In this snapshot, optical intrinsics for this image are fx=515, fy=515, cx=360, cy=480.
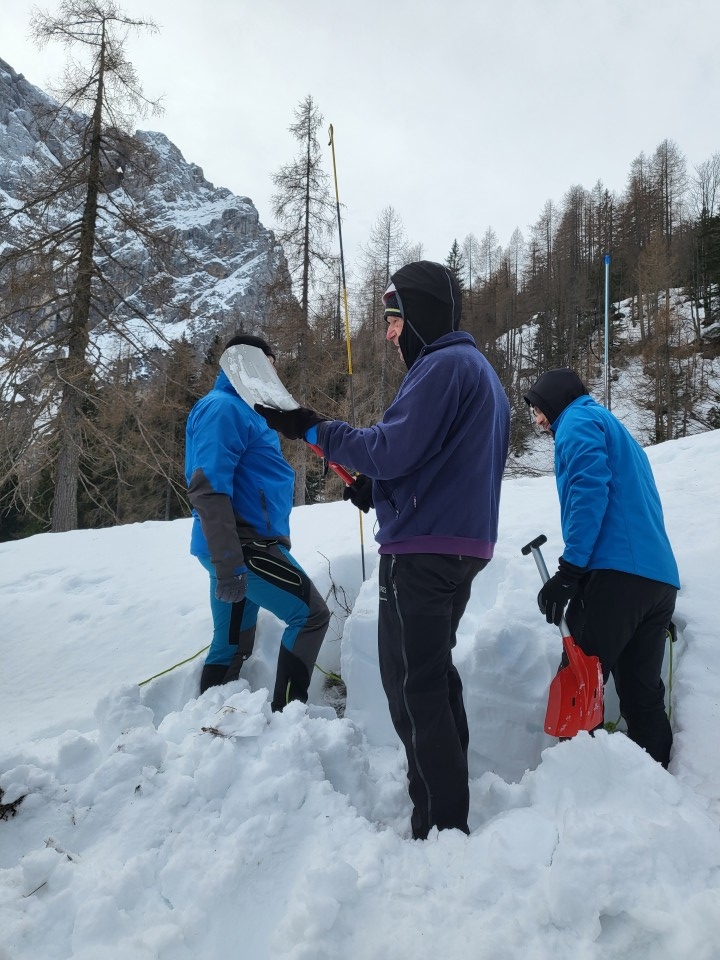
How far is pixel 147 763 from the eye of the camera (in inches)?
76.0

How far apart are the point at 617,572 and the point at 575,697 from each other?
593 millimetres

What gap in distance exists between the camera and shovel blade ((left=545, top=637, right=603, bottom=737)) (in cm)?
226

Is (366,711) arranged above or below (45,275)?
below

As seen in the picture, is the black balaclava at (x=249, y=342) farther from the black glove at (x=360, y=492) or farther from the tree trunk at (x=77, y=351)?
the tree trunk at (x=77, y=351)

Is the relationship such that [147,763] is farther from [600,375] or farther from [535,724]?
[600,375]

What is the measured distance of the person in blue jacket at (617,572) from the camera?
2.34m

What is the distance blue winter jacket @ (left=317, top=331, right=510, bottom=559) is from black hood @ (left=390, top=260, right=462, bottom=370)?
126mm

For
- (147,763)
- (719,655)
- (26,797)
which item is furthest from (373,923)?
(719,655)

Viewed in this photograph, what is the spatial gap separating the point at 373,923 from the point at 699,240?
46.1 meters

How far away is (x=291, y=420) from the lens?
2.08 metres

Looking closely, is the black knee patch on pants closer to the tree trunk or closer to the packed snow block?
the packed snow block

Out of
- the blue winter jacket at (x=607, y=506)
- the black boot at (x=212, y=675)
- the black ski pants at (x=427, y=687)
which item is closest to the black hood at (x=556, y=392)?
the blue winter jacket at (x=607, y=506)

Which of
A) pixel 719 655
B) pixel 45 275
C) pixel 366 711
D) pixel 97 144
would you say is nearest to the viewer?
pixel 719 655

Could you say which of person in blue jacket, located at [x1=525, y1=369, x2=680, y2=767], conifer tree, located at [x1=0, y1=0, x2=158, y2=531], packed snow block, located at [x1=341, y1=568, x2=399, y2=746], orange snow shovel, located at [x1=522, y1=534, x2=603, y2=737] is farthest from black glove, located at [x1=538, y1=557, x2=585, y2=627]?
conifer tree, located at [x1=0, y1=0, x2=158, y2=531]
